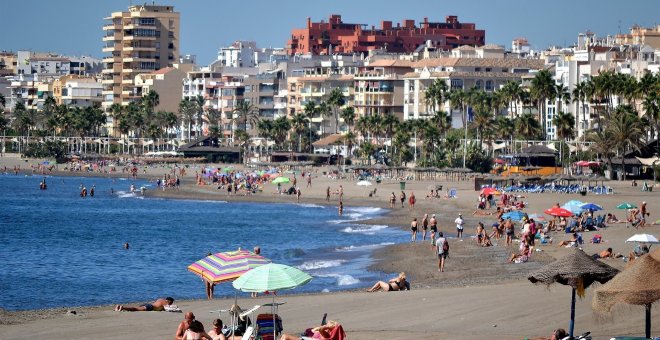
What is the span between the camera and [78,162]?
424ft

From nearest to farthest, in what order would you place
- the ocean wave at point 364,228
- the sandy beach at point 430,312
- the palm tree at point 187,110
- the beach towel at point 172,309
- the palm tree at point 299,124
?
the sandy beach at point 430,312, the beach towel at point 172,309, the ocean wave at point 364,228, the palm tree at point 299,124, the palm tree at point 187,110

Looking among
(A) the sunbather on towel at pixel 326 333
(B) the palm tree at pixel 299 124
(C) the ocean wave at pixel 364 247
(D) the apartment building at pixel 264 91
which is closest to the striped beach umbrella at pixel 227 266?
(A) the sunbather on towel at pixel 326 333

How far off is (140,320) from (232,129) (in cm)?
12596

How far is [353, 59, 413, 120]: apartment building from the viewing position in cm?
13412

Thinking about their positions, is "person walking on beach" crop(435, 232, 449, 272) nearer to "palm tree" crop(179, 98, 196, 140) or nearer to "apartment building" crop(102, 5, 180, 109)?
"palm tree" crop(179, 98, 196, 140)

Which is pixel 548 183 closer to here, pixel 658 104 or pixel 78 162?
pixel 658 104

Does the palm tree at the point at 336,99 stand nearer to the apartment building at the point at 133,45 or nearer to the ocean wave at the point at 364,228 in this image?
the apartment building at the point at 133,45

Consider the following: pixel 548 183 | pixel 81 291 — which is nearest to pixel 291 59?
pixel 548 183

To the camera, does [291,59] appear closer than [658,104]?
No

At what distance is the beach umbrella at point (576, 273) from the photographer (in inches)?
763

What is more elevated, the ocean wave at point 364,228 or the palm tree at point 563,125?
the palm tree at point 563,125

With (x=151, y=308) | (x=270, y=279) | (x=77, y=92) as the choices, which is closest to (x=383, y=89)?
(x=77, y=92)

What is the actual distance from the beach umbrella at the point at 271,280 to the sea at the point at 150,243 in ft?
42.2

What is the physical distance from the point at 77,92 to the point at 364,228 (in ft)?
395
